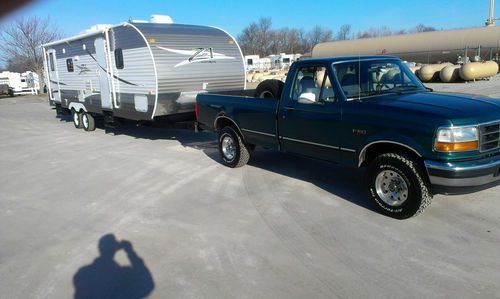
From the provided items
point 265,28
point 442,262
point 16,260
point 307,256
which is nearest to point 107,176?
point 16,260

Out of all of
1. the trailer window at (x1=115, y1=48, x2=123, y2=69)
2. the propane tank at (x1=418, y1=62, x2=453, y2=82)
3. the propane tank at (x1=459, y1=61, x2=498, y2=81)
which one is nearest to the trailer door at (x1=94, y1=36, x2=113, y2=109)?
the trailer window at (x1=115, y1=48, x2=123, y2=69)

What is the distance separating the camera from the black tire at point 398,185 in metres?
4.70

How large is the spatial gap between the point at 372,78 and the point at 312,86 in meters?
0.88

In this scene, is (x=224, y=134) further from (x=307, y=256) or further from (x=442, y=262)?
(x=442, y=262)

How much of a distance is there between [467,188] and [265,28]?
11568 centimetres

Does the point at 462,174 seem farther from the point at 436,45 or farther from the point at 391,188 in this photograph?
the point at 436,45

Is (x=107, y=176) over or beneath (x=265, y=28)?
beneath

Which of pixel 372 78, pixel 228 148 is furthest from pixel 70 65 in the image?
pixel 372 78

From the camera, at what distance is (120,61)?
10.7 metres

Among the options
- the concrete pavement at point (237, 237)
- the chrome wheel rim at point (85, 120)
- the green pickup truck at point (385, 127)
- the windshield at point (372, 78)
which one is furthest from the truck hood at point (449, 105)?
the chrome wheel rim at point (85, 120)

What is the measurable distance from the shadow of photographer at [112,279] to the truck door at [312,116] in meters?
2.89

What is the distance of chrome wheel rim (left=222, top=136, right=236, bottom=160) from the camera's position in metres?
7.88

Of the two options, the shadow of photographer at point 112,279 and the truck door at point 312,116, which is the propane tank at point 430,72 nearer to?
the truck door at point 312,116

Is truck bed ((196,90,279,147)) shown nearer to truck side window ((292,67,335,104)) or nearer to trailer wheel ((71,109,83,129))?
truck side window ((292,67,335,104))
